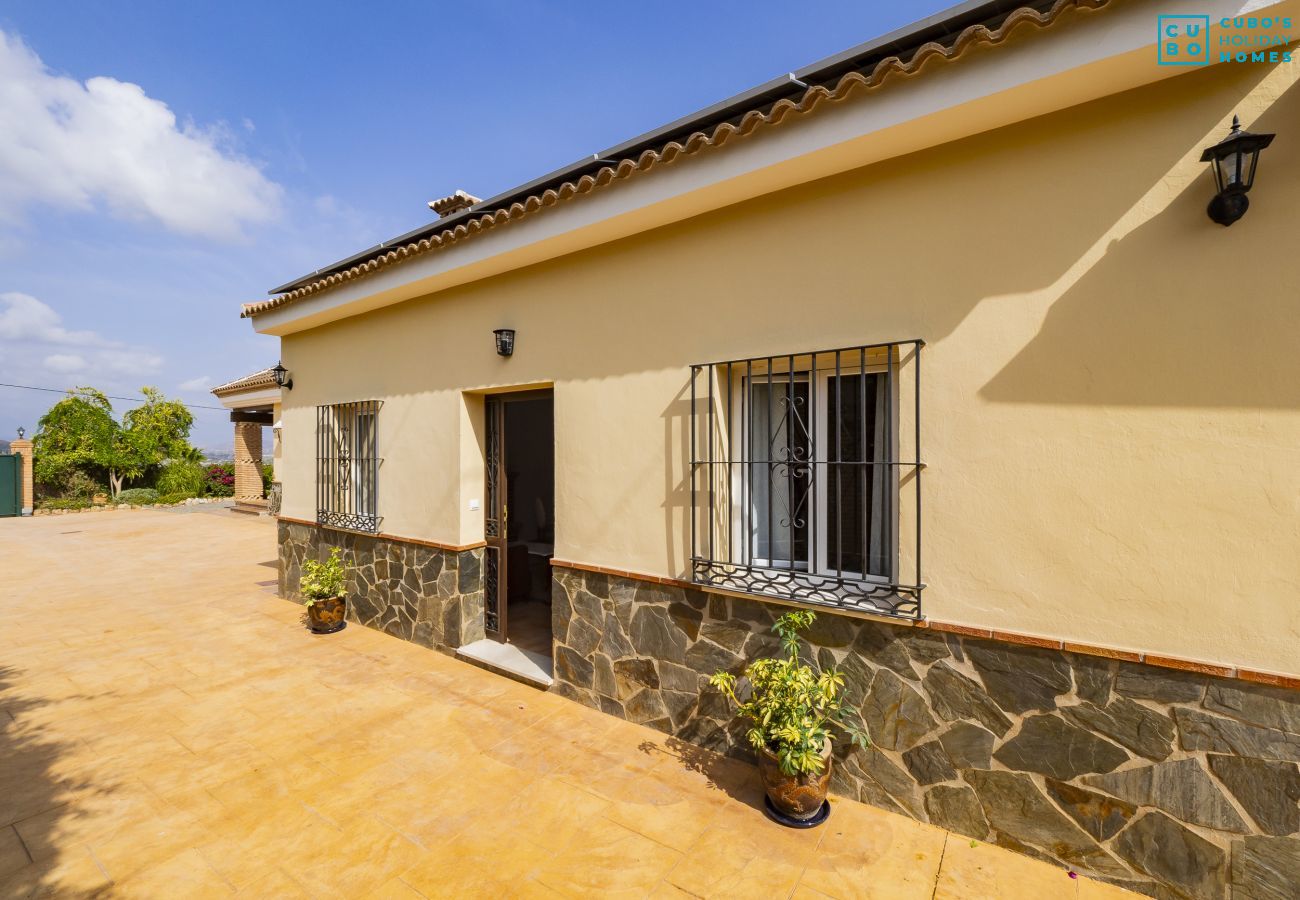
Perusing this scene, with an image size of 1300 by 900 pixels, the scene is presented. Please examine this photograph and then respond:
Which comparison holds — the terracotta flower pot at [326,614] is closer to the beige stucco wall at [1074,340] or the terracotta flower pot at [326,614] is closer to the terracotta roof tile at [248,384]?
the beige stucco wall at [1074,340]

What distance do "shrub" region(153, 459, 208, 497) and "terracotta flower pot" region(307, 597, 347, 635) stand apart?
2372 centimetres

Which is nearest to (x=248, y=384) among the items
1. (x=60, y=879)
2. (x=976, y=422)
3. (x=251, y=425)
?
(x=251, y=425)

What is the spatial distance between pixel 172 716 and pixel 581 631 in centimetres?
388

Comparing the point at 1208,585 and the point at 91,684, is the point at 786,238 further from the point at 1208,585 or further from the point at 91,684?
the point at 91,684

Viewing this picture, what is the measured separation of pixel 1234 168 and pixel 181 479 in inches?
1296

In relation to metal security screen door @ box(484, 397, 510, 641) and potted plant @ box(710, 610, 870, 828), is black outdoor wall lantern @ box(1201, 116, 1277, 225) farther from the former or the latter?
metal security screen door @ box(484, 397, 510, 641)

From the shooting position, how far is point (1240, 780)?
2.52m

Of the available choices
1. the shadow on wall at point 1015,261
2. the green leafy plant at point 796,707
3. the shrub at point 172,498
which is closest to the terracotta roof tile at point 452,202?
the shadow on wall at point 1015,261

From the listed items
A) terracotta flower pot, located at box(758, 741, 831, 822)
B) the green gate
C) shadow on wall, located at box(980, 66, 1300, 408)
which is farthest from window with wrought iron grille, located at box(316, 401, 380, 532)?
the green gate

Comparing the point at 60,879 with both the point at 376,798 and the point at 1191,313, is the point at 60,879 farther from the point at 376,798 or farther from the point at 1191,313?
the point at 1191,313

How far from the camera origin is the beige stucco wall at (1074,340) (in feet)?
8.18

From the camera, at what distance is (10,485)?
20250 mm

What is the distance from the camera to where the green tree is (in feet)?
69.8

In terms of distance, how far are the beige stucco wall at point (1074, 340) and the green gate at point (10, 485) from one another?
2969 centimetres
